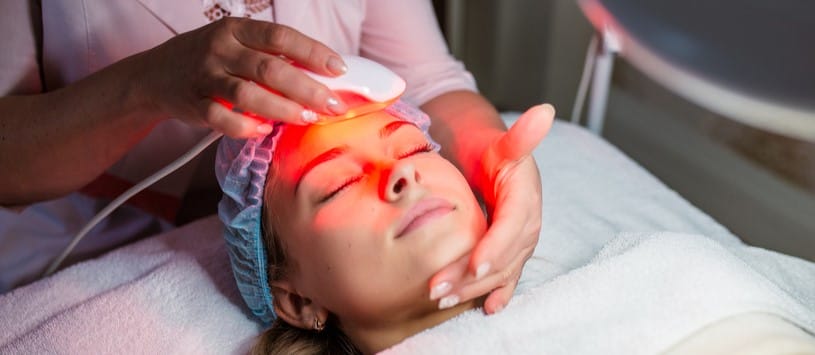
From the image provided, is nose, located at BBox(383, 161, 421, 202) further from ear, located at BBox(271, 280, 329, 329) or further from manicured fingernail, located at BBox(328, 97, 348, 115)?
ear, located at BBox(271, 280, 329, 329)

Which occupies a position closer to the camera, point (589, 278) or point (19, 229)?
point (589, 278)

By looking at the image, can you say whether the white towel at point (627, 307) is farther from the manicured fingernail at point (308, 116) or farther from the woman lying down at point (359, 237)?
the manicured fingernail at point (308, 116)

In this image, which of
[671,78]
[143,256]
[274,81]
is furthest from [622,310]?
[143,256]

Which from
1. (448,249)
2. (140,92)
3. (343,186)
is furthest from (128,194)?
(448,249)

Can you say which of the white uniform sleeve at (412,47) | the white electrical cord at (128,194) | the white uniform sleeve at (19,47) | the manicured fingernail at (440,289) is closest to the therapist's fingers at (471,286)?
the manicured fingernail at (440,289)

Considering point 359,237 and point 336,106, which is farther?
point 359,237

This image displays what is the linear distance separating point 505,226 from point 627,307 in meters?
0.18

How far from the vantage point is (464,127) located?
1.14 metres

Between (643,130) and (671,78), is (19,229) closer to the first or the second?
(671,78)

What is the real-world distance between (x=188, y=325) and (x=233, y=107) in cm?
43

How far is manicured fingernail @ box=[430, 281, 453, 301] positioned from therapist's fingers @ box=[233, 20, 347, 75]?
0.26 metres

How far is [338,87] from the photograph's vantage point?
0.75 meters

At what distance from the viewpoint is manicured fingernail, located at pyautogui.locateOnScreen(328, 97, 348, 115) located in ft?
2.35

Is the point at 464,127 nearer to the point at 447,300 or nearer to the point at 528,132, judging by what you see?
the point at 528,132
